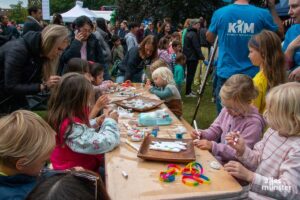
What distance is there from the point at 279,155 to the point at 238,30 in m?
1.95

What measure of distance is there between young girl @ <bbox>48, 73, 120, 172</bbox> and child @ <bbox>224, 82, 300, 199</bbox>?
31.3 inches

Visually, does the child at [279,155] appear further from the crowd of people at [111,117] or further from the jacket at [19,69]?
the jacket at [19,69]

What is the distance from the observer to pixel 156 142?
7.60ft

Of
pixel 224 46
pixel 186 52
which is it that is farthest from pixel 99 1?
pixel 224 46

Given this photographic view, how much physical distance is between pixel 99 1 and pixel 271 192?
62.2m

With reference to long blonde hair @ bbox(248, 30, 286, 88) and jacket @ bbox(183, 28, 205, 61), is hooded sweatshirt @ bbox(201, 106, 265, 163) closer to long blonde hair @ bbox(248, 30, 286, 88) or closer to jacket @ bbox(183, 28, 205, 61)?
long blonde hair @ bbox(248, 30, 286, 88)

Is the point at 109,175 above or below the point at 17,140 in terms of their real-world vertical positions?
below

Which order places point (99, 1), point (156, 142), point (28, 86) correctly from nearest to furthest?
point (156, 142), point (28, 86), point (99, 1)

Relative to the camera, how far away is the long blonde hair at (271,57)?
2.94 meters

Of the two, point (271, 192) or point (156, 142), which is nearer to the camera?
point (271, 192)

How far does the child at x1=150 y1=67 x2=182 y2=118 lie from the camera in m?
4.27

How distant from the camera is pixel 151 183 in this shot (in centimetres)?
178

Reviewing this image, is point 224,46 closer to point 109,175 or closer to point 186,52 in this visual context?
point 109,175

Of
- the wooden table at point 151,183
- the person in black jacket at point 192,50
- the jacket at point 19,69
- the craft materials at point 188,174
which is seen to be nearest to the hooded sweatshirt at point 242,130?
the wooden table at point 151,183
